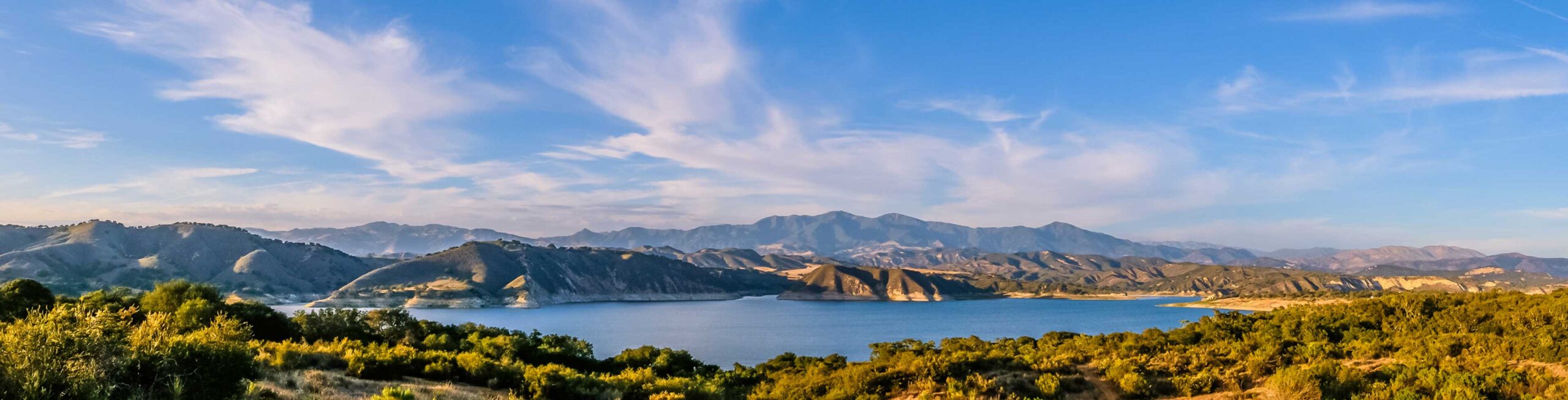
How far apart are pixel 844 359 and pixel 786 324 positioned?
10458 cm

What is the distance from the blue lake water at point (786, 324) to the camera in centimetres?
9612

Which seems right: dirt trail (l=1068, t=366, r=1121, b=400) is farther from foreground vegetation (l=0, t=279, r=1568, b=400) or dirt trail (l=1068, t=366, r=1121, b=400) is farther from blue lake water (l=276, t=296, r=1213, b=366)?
blue lake water (l=276, t=296, r=1213, b=366)

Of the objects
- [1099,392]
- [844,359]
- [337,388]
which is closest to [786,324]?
[844,359]

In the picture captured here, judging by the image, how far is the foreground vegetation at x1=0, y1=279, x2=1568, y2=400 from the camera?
35.1ft

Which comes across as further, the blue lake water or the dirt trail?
the blue lake water

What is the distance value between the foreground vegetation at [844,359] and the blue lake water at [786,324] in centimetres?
4087

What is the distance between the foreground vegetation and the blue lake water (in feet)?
134

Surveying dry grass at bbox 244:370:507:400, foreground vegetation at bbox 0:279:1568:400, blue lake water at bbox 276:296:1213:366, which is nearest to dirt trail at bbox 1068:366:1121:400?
foreground vegetation at bbox 0:279:1568:400

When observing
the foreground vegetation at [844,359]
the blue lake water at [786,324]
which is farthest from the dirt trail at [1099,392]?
the blue lake water at [786,324]

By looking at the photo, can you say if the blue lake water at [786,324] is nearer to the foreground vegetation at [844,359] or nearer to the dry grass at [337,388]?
the foreground vegetation at [844,359]

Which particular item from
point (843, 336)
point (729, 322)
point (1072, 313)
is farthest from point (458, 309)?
point (1072, 313)

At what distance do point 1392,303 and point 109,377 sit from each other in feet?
170

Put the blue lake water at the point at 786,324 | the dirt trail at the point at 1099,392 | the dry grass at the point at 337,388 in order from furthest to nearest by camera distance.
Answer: the blue lake water at the point at 786,324 < the dirt trail at the point at 1099,392 < the dry grass at the point at 337,388

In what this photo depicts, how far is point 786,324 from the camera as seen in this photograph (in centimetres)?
13988
